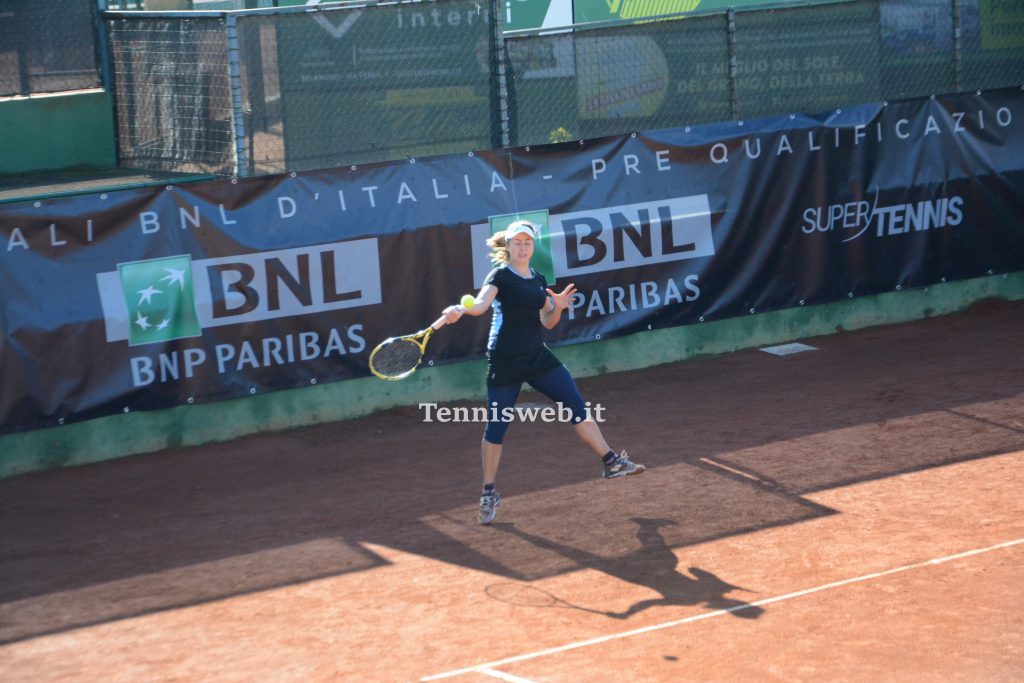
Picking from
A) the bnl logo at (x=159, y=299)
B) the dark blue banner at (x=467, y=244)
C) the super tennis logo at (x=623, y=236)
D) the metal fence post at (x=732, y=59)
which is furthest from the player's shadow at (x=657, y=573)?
the metal fence post at (x=732, y=59)

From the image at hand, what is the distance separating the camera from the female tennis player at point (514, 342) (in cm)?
834

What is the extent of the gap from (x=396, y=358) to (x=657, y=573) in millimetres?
2329

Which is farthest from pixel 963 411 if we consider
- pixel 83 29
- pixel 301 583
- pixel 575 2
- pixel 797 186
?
pixel 575 2

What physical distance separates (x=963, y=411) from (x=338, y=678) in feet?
20.8

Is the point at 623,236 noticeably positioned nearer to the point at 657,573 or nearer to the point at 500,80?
the point at 500,80

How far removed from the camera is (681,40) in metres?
12.8

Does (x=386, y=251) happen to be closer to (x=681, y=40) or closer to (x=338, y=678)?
(x=681, y=40)

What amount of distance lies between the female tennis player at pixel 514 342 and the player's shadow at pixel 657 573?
57 cm

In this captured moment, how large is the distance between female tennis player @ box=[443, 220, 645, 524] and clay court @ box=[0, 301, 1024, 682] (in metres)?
0.56

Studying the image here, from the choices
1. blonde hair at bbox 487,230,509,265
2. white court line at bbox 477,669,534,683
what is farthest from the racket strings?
white court line at bbox 477,669,534,683

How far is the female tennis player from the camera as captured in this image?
8336mm

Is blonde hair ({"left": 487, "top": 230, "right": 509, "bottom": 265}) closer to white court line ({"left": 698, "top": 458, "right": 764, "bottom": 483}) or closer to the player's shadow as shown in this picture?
the player's shadow

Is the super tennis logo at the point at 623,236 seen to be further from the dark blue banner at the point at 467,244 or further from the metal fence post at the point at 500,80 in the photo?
the metal fence post at the point at 500,80

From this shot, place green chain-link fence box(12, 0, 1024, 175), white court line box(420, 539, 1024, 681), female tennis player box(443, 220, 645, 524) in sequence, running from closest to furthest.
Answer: white court line box(420, 539, 1024, 681), female tennis player box(443, 220, 645, 524), green chain-link fence box(12, 0, 1024, 175)
